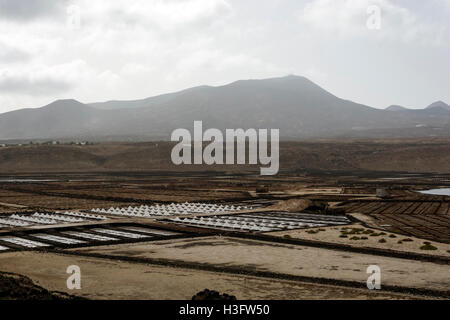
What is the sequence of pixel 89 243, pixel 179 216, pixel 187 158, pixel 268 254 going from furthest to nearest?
pixel 187 158 → pixel 179 216 → pixel 89 243 → pixel 268 254

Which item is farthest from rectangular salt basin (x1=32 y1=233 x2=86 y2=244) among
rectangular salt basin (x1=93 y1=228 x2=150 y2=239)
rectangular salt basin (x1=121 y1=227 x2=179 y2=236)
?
rectangular salt basin (x1=121 y1=227 x2=179 y2=236)

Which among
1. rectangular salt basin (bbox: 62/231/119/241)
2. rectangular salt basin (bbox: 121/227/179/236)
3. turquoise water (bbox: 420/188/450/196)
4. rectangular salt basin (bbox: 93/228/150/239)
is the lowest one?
turquoise water (bbox: 420/188/450/196)

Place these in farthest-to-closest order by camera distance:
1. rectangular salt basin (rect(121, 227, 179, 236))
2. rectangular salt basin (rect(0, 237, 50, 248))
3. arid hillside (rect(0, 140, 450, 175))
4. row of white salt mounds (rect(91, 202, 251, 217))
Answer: arid hillside (rect(0, 140, 450, 175))
row of white salt mounds (rect(91, 202, 251, 217))
rectangular salt basin (rect(121, 227, 179, 236))
rectangular salt basin (rect(0, 237, 50, 248))

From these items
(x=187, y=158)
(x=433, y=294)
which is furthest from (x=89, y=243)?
(x=187, y=158)

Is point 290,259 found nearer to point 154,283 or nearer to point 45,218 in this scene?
point 154,283

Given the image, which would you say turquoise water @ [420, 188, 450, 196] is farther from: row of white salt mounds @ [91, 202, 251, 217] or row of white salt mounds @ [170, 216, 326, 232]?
row of white salt mounds @ [170, 216, 326, 232]

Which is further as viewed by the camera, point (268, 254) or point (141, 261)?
point (268, 254)

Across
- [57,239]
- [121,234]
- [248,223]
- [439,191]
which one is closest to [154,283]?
[57,239]
